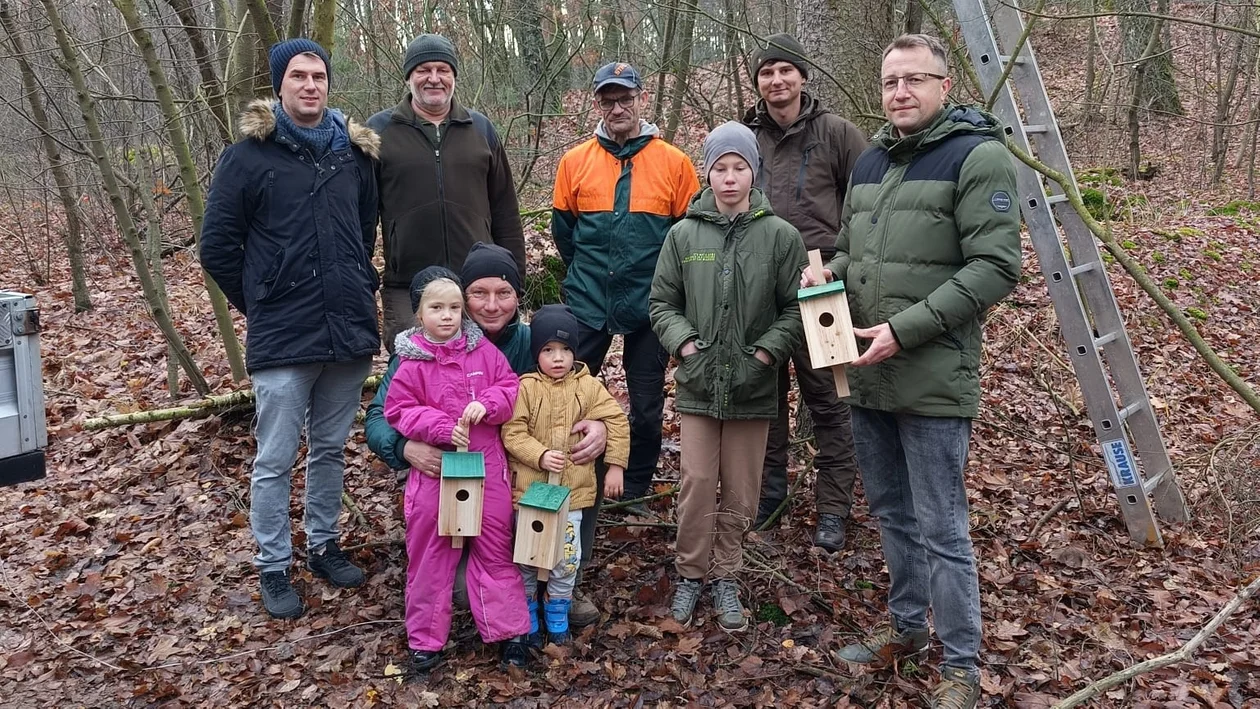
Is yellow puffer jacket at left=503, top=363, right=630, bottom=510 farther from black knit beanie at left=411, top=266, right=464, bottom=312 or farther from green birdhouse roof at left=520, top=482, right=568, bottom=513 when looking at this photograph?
black knit beanie at left=411, top=266, right=464, bottom=312

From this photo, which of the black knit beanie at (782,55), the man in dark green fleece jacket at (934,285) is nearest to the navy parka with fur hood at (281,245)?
the black knit beanie at (782,55)

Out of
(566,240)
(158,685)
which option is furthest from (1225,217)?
(158,685)

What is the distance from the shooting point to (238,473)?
5.66 metres

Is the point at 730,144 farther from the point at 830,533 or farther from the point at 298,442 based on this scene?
the point at 298,442

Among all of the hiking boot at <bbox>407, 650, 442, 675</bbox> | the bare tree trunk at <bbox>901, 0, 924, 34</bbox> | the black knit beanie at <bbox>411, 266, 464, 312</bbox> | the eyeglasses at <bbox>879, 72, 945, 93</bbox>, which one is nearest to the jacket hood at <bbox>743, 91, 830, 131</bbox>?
the eyeglasses at <bbox>879, 72, 945, 93</bbox>

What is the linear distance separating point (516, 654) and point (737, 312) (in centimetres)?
181

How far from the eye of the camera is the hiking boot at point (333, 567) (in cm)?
436

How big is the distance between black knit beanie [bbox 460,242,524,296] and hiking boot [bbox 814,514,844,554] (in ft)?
7.22

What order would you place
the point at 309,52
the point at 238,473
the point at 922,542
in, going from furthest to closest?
the point at 238,473 < the point at 309,52 < the point at 922,542

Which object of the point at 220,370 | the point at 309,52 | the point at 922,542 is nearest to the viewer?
the point at 922,542

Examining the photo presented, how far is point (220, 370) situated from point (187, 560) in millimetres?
2793

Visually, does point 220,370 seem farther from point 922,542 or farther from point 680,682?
point 922,542

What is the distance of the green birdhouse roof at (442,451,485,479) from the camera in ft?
11.6

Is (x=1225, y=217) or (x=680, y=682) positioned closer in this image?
(x=680, y=682)
